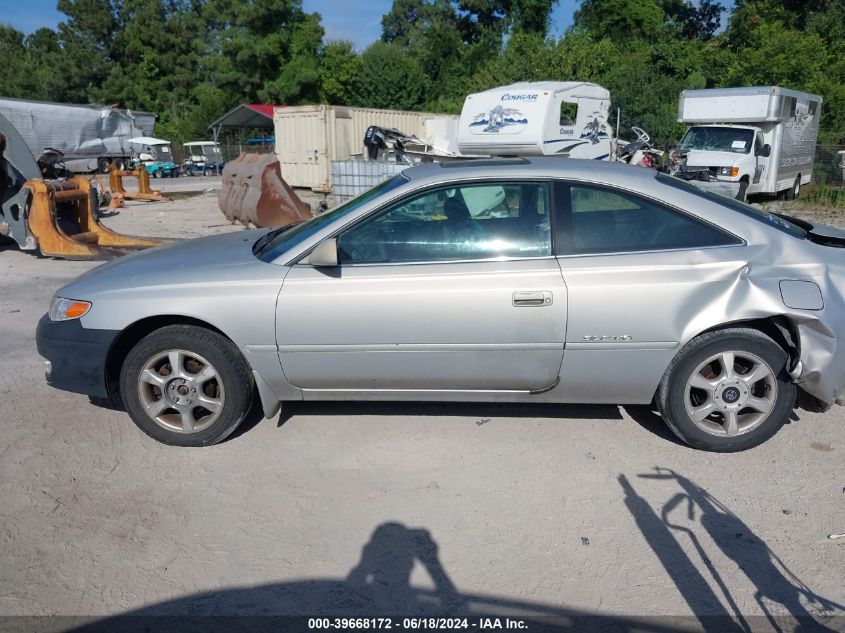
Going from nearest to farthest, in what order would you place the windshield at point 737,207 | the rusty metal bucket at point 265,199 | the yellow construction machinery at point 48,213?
the windshield at point 737,207, the yellow construction machinery at point 48,213, the rusty metal bucket at point 265,199

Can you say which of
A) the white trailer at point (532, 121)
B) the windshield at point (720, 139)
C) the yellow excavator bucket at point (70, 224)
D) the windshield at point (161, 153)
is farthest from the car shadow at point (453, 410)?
the windshield at point (161, 153)

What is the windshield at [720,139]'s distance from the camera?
17.4 m

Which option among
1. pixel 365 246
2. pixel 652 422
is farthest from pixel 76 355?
pixel 652 422

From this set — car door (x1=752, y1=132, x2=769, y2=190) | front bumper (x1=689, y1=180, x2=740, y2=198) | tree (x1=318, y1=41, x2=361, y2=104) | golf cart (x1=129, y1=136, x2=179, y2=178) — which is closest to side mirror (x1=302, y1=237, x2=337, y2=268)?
front bumper (x1=689, y1=180, x2=740, y2=198)

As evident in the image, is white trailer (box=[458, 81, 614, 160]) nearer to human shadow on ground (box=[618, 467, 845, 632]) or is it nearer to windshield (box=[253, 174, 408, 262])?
windshield (box=[253, 174, 408, 262])

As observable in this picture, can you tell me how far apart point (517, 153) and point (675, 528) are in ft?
43.1

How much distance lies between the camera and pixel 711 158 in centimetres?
1742

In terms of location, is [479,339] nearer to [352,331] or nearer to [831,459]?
[352,331]

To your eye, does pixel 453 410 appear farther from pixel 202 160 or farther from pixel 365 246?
pixel 202 160

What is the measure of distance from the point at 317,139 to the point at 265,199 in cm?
998

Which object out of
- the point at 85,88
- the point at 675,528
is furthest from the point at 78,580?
the point at 85,88

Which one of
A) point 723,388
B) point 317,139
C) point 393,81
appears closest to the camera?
point 723,388

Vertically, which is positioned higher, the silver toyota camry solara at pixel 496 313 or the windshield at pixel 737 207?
the windshield at pixel 737 207

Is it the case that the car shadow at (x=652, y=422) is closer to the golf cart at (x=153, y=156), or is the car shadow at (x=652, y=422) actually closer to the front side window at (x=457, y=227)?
the front side window at (x=457, y=227)
